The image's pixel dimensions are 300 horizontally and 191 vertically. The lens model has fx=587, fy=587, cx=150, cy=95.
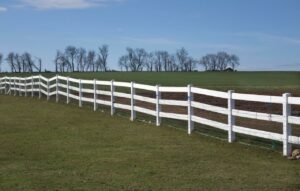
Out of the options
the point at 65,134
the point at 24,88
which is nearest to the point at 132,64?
the point at 24,88

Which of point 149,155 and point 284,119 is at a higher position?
point 284,119

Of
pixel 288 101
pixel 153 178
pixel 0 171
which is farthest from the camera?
pixel 288 101

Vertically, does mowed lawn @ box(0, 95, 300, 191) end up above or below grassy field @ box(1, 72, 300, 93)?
above

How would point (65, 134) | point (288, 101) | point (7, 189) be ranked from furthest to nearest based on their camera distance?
point (65, 134)
point (288, 101)
point (7, 189)

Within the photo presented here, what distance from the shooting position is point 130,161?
38.4 ft

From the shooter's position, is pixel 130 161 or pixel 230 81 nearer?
pixel 130 161

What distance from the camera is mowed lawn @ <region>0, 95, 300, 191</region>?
373 inches

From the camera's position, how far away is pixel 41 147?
13.8 meters

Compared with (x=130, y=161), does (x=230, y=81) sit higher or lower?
lower

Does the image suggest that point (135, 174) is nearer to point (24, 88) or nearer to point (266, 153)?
point (266, 153)

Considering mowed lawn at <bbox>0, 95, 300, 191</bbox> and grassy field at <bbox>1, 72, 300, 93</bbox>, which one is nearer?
mowed lawn at <bbox>0, 95, 300, 191</bbox>

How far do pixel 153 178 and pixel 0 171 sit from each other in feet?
9.42

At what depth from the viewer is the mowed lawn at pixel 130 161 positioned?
31.1 feet

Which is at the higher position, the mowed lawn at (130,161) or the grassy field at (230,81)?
the mowed lawn at (130,161)
